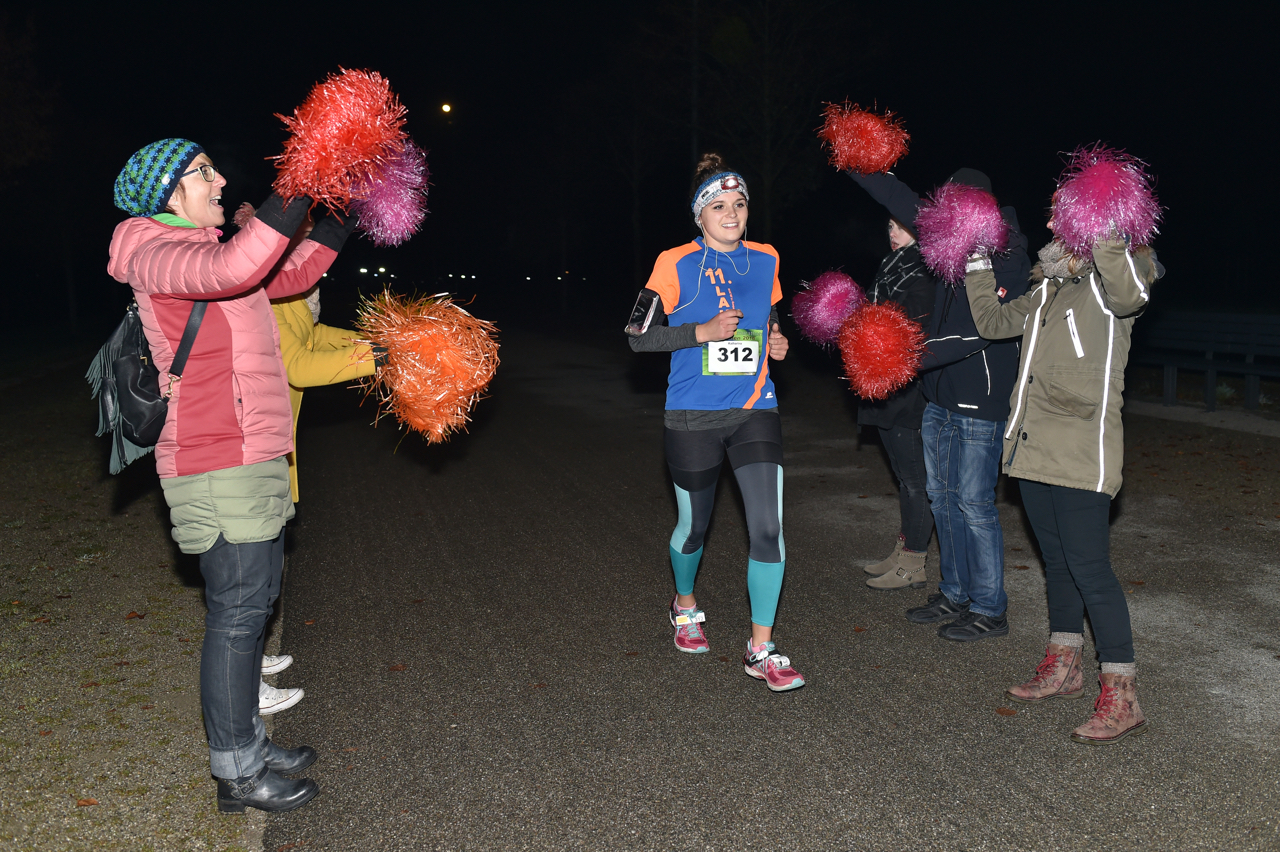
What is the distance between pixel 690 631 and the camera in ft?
15.5

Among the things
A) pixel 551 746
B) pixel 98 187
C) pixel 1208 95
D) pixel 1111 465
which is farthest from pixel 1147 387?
pixel 98 187

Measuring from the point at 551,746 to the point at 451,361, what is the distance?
1.56 metres

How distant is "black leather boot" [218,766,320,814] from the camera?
327 cm

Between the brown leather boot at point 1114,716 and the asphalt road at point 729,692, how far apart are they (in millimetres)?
59

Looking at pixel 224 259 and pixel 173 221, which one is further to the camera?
pixel 173 221

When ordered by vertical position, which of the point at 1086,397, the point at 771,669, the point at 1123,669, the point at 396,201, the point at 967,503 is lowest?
the point at 771,669

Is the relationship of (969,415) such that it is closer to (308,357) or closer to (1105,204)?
(1105,204)

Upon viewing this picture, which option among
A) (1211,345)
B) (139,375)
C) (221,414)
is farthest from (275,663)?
(1211,345)

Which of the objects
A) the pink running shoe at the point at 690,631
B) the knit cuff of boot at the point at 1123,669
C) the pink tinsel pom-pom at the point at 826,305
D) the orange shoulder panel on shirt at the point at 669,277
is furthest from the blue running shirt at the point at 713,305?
the knit cuff of boot at the point at 1123,669

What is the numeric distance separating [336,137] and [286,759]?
224 centimetres

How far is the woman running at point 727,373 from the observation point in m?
4.22

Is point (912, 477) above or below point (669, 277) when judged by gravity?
below

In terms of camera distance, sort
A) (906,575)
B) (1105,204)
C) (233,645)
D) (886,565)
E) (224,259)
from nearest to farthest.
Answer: (224,259) → (233,645) → (1105,204) → (906,575) → (886,565)

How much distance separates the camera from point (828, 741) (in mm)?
3744
